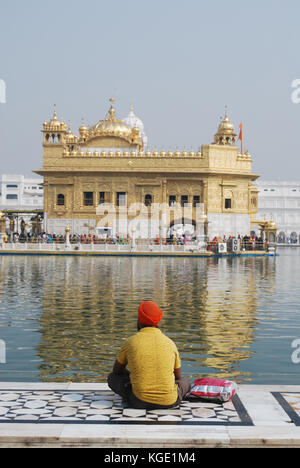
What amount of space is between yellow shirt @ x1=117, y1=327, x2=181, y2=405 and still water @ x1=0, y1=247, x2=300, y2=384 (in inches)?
73.2

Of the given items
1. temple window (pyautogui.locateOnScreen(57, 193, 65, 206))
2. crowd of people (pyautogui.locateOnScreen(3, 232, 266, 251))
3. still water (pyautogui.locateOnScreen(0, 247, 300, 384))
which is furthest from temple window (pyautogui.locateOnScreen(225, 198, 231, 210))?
still water (pyautogui.locateOnScreen(0, 247, 300, 384))

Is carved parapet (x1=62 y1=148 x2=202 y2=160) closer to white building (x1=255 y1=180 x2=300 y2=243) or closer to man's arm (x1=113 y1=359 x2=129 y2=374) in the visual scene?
man's arm (x1=113 y1=359 x2=129 y2=374)

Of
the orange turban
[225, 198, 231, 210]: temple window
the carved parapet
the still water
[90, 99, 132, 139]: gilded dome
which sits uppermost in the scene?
[90, 99, 132, 139]: gilded dome

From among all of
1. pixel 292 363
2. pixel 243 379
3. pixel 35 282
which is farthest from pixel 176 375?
pixel 35 282

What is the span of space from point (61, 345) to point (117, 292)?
6420mm

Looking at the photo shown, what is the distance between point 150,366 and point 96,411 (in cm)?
51

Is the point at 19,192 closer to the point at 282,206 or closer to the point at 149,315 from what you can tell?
the point at 282,206

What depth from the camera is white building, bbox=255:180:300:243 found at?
8775 centimetres

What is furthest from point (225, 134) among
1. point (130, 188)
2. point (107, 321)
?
point (107, 321)

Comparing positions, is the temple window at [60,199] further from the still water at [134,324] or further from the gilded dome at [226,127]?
the still water at [134,324]

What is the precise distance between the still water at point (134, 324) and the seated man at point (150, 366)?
183cm
